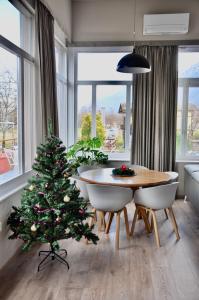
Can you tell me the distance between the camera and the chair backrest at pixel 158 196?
3.21 meters

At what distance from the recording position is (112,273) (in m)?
2.61

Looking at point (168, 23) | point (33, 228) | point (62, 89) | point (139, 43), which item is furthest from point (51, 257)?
point (168, 23)

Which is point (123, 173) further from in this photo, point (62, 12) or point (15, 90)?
point (62, 12)

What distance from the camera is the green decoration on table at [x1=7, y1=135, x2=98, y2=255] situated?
257cm

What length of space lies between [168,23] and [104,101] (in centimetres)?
189

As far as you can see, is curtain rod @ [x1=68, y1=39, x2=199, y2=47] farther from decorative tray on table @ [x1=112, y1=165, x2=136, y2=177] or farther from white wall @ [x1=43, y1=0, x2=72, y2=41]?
decorative tray on table @ [x1=112, y1=165, x2=136, y2=177]

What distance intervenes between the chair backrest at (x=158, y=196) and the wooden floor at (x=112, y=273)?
472mm

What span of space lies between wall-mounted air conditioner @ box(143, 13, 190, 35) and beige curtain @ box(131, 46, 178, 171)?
0.30 m

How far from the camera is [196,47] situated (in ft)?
17.2

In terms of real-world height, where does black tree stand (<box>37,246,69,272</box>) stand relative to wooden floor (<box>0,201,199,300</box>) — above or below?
above

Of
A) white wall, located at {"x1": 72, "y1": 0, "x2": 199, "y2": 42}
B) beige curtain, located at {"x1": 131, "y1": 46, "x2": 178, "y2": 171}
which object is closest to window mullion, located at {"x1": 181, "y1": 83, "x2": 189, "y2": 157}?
beige curtain, located at {"x1": 131, "y1": 46, "x2": 178, "y2": 171}

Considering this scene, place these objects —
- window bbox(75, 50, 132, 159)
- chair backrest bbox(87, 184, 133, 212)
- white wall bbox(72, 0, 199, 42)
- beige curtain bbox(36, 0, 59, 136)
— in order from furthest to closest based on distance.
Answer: window bbox(75, 50, 132, 159)
white wall bbox(72, 0, 199, 42)
beige curtain bbox(36, 0, 59, 136)
chair backrest bbox(87, 184, 133, 212)

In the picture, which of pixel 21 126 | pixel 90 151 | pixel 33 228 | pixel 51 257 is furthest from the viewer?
pixel 90 151

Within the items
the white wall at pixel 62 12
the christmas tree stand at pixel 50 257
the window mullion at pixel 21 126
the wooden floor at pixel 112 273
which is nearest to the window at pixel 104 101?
the white wall at pixel 62 12
